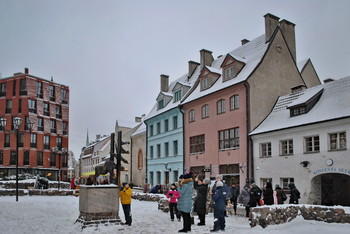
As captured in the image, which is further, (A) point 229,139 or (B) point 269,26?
(B) point 269,26

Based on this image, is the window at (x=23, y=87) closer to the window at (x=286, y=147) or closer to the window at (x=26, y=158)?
the window at (x=26, y=158)

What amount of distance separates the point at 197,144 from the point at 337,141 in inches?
538

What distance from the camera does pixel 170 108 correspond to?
36656 mm

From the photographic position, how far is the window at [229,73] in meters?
29.2

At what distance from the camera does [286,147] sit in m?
23.5

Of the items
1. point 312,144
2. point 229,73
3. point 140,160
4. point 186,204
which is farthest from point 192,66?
point 186,204

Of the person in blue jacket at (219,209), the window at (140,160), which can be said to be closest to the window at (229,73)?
the person in blue jacket at (219,209)

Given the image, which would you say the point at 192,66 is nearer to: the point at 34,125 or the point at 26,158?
the point at 34,125

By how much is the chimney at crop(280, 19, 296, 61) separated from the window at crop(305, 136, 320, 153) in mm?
10378

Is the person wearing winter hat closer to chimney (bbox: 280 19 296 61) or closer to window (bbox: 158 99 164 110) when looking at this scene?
chimney (bbox: 280 19 296 61)

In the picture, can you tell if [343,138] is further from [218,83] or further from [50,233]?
[50,233]

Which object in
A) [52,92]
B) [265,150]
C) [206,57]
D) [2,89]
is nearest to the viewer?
[265,150]

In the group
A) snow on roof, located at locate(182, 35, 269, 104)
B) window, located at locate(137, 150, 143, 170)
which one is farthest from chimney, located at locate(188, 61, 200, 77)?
window, located at locate(137, 150, 143, 170)

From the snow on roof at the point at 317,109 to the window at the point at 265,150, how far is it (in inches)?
36.7
